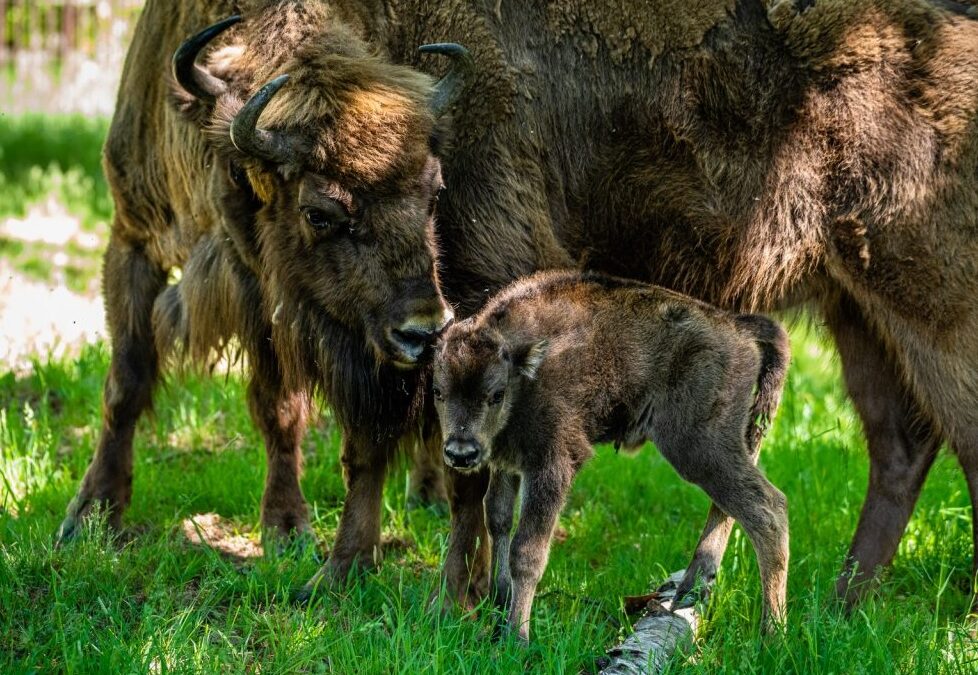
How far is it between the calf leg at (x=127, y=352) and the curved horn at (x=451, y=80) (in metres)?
1.84

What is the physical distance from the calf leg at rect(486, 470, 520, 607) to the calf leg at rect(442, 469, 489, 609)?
1.11 feet

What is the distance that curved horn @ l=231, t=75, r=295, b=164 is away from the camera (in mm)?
4324

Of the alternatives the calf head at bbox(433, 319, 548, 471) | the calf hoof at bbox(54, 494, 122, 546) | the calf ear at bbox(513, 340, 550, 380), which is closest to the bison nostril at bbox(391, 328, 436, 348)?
the calf head at bbox(433, 319, 548, 471)

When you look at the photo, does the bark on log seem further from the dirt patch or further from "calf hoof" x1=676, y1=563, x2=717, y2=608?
the dirt patch

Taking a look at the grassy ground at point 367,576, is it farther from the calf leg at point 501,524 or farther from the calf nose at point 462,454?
the calf nose at point 462,454

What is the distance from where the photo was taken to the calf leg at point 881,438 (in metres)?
5.28

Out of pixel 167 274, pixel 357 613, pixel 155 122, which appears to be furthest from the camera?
pixel 167 274

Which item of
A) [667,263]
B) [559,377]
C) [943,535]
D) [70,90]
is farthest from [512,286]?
[70,90]

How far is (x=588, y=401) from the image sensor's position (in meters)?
4.28

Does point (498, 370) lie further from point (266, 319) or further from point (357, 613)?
point (266, 319)

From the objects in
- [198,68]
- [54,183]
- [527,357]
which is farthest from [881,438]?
[54,183]

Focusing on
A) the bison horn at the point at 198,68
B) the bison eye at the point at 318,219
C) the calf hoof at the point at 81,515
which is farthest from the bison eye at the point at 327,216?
the calf hoof at the point at 81,515

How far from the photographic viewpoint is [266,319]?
200 inches

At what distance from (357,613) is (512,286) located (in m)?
1.30
